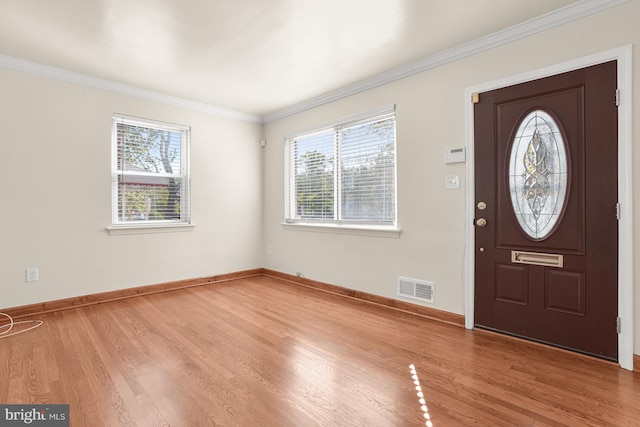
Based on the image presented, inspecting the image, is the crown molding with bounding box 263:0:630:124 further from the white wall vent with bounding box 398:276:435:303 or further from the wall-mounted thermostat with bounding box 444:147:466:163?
the white wall vent with bounding box 398:276:435:303

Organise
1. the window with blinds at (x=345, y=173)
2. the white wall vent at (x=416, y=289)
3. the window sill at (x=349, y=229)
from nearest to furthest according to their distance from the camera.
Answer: the white wall vent at (x=416, y=289)
the window sill at (x=349, y=229)
the window with blinds at (x=345, y=173)

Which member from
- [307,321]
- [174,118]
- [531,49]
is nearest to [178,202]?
[174,118]

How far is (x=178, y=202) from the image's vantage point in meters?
4.72

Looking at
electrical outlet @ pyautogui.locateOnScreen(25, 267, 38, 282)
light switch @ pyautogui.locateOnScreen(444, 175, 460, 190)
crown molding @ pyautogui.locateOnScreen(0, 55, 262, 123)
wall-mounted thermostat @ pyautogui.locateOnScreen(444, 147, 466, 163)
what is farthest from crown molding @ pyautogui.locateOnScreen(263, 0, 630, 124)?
electrical outlet @ pyautogui.locateOnScreen(25, 267, 38, 282)

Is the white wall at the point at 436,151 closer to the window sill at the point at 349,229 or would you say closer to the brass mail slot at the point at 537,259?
the window sill at the point at 349,229

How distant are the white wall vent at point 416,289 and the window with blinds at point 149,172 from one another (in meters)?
3.13

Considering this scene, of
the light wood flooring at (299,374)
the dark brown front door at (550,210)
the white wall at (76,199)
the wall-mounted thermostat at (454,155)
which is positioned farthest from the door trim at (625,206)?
the white wall at (76,199)

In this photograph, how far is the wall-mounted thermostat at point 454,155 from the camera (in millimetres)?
3129

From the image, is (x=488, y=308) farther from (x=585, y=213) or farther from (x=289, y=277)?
(x=289, y=277)

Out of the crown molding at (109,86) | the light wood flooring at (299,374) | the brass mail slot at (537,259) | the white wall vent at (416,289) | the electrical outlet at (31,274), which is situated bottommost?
the light wood flooring at (299,374)

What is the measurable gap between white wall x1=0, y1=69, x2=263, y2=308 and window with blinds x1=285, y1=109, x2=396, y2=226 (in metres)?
1.22

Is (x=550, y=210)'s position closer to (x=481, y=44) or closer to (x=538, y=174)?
(x=538, y=174)

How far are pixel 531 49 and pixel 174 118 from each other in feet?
13.9

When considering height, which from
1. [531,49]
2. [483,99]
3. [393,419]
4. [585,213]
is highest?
[531,49]
